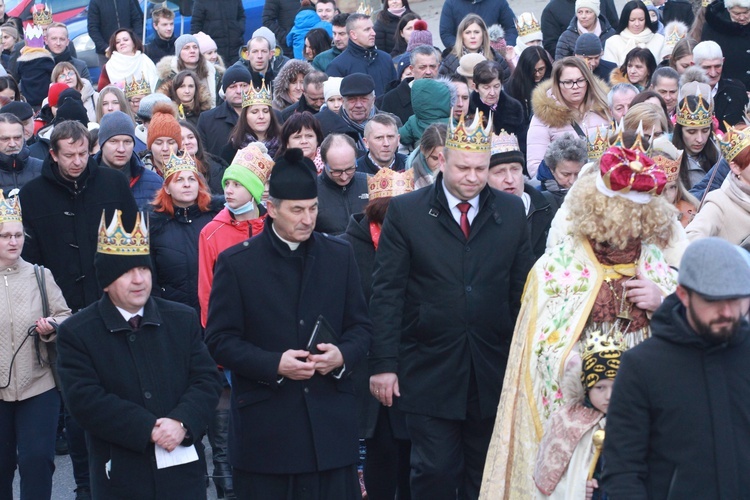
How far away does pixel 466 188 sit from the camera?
21.3 feet

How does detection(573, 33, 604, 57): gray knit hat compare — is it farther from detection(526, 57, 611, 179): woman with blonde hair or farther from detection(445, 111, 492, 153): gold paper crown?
detection(445, 111, 492, 153): gold paper crown

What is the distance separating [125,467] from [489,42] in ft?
29.1

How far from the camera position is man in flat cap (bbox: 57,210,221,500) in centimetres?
589

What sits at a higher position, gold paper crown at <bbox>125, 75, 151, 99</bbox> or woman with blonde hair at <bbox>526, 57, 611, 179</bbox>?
gold paper crown at <bbox>125, 75, 151, 99</bbox>

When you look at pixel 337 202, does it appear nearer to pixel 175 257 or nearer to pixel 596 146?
pixel 175 257

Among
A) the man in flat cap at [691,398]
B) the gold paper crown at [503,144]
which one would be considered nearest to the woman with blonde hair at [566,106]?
the gold paper crown at [503,144]

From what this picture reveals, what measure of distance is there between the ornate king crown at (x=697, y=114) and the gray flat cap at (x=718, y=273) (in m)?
5.54

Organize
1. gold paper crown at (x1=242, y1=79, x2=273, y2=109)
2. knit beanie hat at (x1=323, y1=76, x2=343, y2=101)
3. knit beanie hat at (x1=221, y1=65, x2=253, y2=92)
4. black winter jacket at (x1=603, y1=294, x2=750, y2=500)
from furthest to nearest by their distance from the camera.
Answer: knit beanie hat at (x1=221, y1=65, x2=253, y2=92)
knit beanie hat at (x1=323, y1=76, x2=343, y2=101)
gold paper crown at (x1=242, y1=79, x2=273, y2=109)
black winter jacket at (x1=603, y1=294, x2=750, y2=500)

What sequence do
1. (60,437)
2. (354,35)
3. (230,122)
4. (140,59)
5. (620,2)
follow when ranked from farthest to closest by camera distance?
(620,2), (140,59), (354,35), (230,122), (60,437)

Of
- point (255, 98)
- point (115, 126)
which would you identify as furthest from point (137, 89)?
point (115, 126)

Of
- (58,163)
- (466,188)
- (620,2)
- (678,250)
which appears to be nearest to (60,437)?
(58,163)

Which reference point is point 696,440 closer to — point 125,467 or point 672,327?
point 672,327

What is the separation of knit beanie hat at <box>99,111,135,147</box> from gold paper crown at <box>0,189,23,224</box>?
7.01 feet

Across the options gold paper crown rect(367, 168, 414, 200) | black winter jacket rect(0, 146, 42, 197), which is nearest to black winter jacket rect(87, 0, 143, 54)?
black winter jacket rect(0, 146, 42, 197)
